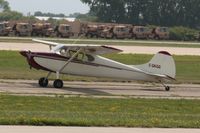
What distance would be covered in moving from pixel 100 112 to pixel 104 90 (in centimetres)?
872

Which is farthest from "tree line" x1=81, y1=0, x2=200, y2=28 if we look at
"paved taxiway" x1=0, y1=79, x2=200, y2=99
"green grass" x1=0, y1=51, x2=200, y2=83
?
"paved taxiway" x1=0, y1=79, x2=200, y2=99

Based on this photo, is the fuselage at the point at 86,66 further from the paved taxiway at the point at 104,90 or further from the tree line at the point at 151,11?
the tree line at the point at 151,11

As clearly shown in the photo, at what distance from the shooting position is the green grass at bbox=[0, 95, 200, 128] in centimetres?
1258

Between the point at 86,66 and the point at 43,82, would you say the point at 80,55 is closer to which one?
the point at 86,66

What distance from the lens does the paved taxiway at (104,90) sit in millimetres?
22938

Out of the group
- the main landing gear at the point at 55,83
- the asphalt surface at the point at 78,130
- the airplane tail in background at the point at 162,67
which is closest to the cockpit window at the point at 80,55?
the main landing gear at the point at 55,83

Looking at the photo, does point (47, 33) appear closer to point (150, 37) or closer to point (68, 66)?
point (150, 37)

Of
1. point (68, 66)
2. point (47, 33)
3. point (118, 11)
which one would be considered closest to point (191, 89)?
point (68, 66)

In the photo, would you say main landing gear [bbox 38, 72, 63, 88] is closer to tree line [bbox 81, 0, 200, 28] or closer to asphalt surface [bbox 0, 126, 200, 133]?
asphalt surface [bbox 0, 126, 200, 133]

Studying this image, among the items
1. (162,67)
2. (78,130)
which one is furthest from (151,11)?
(78,130)

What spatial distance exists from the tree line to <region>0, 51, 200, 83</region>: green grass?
75.8 meters

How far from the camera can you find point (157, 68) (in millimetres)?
27031

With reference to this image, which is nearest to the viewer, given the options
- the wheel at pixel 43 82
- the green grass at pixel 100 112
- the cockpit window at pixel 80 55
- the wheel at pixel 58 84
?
the green grass at pixel 100 112

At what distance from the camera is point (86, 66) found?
26.4m
